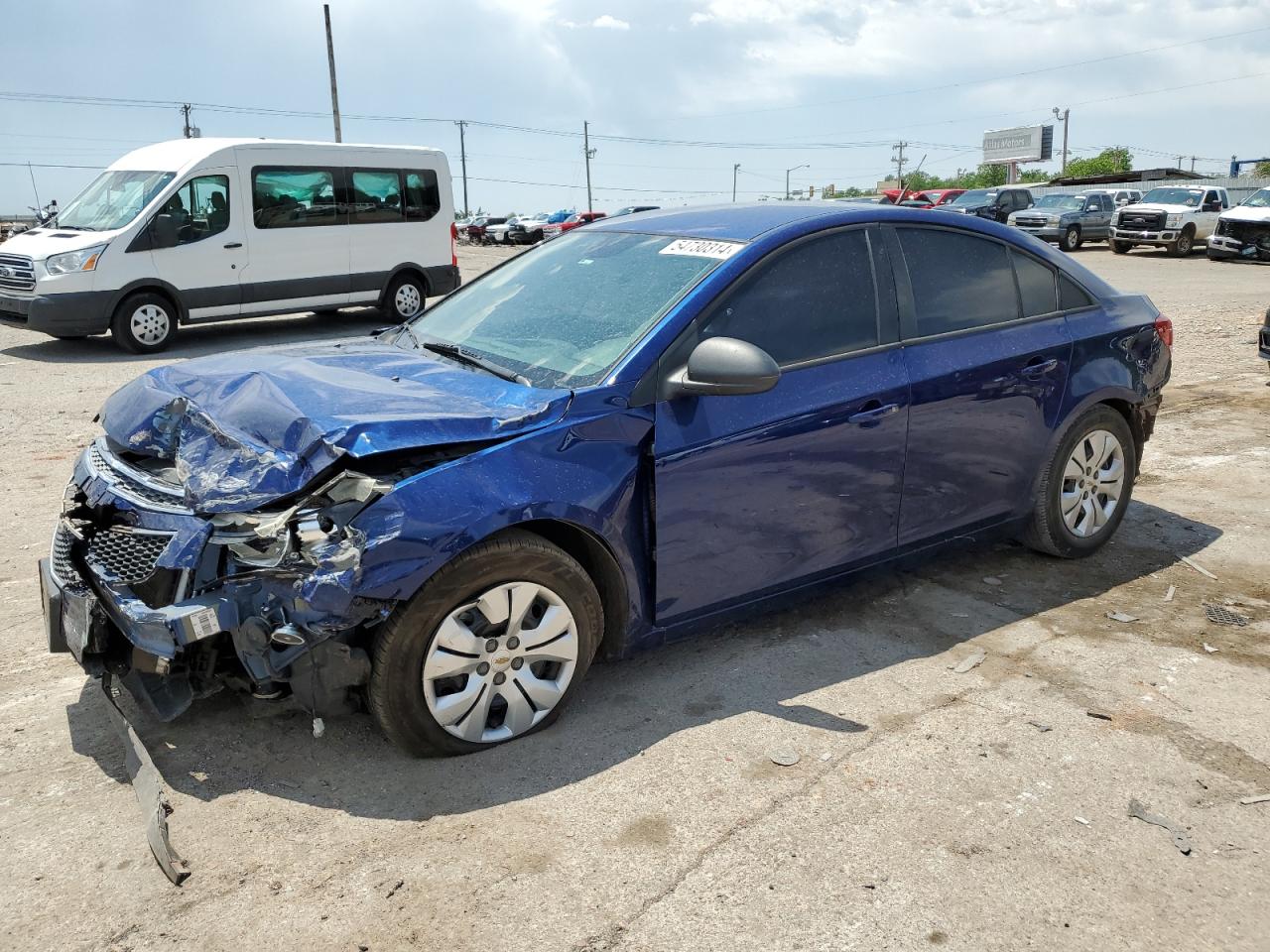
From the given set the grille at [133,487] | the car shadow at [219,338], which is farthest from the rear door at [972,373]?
the car shadow at [219,338]

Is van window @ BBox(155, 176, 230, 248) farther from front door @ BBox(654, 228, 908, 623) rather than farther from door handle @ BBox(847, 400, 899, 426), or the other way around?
door handle @ BBox(847, 400, 899, 426)

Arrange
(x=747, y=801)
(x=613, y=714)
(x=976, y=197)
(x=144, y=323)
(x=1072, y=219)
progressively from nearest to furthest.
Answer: (x=747, y=801) < (x=613, y=714) < (x=144, y=323) < (x=1072, y=219) < (x=976, y=197)

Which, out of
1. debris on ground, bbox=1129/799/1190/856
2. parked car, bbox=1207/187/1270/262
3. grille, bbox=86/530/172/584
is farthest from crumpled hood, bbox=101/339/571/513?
parked car, bbox=1207/187/1270/262

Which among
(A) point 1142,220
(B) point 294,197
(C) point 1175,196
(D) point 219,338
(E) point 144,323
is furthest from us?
(C) point 1175,196

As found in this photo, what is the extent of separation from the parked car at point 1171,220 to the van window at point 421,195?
20568 millimetres

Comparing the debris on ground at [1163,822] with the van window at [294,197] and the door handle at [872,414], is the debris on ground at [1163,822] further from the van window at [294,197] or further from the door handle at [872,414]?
the van window at [294,197]

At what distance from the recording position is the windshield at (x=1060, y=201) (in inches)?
1171

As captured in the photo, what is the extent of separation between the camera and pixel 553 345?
147 inches

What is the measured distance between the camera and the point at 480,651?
3152mm

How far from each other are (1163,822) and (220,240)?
1192 centimetres

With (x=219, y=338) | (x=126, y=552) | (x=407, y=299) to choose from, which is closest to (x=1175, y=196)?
(x=407, y=299)

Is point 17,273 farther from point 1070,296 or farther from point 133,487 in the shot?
point 1070,296

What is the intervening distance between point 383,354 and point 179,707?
5.19 feet

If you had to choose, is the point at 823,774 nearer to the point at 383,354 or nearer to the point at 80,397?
the point at 383,354
